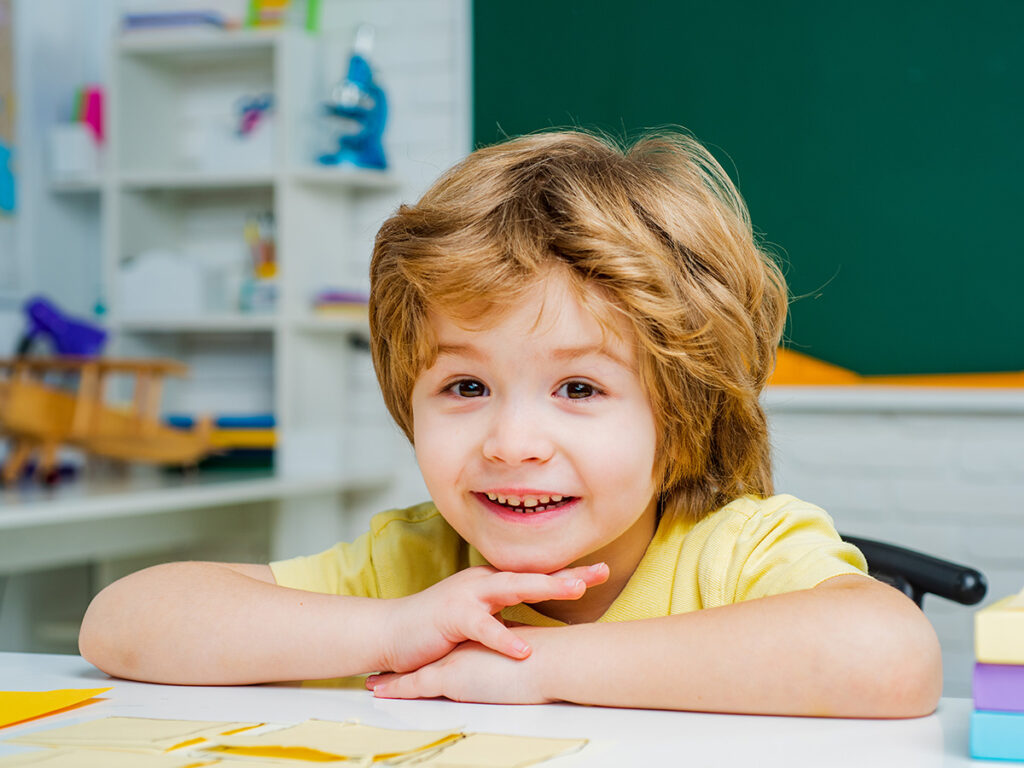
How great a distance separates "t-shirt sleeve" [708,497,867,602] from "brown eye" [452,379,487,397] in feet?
0.71

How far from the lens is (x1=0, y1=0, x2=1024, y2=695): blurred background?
2.37 meters

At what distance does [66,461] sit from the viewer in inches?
124

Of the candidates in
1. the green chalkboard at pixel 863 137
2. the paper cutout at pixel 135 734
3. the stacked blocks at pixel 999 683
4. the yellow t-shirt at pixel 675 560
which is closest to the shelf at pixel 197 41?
the green chalkboard at pixel 863 137

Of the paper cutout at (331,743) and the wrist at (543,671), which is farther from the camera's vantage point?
the wrist at (543,671)

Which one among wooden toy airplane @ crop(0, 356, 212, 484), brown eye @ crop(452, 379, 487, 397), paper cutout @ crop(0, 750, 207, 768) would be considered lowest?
wooden toy airplane @ crop(0, 356, 212, 484)

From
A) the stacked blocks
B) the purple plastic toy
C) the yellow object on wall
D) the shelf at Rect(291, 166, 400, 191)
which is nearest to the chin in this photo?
the stacked blocks

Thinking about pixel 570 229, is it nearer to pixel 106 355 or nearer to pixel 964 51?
pixel 964 51

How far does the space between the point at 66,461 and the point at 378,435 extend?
861 mm

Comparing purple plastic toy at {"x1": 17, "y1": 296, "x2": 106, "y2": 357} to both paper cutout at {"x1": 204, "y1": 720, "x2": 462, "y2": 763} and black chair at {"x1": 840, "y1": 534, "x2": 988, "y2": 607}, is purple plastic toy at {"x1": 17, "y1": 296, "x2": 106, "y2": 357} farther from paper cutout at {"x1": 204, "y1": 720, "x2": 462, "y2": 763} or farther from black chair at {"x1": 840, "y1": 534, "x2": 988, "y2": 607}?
Result: paper cutout at {"x1": 204, "y1": 720, "x2": 462, "y2": 763}

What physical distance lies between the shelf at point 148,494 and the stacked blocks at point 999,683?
163cm

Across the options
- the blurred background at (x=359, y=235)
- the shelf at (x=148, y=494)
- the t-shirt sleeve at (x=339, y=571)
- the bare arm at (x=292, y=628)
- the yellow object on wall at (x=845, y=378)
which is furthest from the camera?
the yellow object on wall at (x=845, y=378)

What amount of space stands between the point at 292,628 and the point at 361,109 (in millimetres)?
2388

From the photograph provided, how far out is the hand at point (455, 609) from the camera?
71cm

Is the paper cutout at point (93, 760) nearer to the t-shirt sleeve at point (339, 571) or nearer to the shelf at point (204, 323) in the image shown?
the t-shirt sleeve at point (339, 571)
